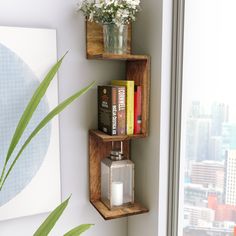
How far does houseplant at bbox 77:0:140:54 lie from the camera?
128cm

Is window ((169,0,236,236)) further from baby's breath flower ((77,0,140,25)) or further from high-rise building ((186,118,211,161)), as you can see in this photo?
baby's breath flower ((77,0,140,25))

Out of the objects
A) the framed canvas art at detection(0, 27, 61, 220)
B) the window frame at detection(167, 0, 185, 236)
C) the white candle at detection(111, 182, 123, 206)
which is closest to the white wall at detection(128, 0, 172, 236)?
the window frame at detection(167, 0, 185, 236)

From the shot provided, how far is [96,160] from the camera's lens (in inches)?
60.3

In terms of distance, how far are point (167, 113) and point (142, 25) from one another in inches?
16.3

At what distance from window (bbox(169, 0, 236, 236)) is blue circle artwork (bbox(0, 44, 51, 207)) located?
572 mm

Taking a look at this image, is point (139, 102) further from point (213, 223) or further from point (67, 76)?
point (213, 223)

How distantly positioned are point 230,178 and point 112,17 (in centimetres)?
77

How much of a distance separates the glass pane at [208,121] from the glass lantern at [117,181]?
241 mm

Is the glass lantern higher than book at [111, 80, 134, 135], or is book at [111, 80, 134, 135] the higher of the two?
book at [111, 80, 134, 135]

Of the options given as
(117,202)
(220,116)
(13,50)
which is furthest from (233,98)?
(13,50)

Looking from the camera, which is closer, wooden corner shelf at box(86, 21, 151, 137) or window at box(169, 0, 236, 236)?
window at box(169, 0, 236, 236)

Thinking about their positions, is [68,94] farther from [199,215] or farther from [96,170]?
[199,215]

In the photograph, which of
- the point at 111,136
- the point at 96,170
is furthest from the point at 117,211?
the point at 111,136

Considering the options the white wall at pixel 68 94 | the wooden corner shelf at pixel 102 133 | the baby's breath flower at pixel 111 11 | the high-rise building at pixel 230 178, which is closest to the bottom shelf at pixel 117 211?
the wooden corner shelf at pixel 102 133
